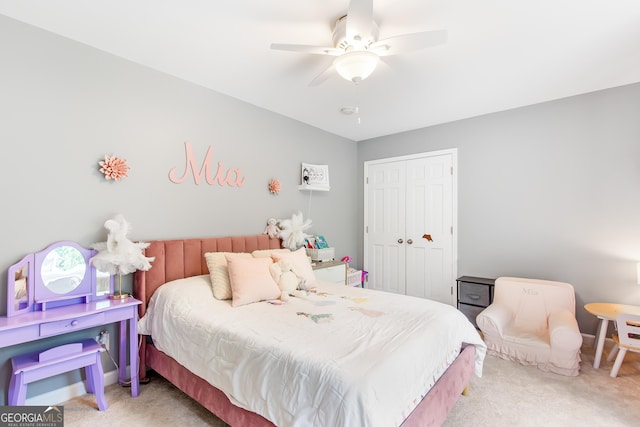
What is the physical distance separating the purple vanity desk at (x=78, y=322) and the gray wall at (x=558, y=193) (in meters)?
3.63

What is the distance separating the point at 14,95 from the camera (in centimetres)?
193

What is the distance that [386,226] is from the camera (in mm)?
4512

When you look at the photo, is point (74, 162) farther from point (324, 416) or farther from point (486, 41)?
point (486, 41)

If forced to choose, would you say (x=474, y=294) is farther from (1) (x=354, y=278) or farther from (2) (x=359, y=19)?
(2) (x=359, y=19)

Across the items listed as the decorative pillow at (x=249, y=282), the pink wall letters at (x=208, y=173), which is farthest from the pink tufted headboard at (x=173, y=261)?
the pink wall letters at (x=208, y=173)

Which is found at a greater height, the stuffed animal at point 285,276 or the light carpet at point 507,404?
the stuffed animal at point 285,276

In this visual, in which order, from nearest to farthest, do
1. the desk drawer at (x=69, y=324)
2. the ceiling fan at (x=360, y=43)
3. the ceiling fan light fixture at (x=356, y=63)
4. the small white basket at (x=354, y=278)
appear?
the ceiling fan at (x=360, y=43)
the desk drawer at (x=69, y=324)
the ceiling fan light fixture at (x=356, y=63)
the small white basket at (x=354, y=278)

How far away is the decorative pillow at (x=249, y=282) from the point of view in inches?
86.4

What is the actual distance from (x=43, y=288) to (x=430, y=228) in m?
3.99

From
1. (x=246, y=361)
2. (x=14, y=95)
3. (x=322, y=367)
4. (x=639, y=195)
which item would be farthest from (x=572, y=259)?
(x=14, y=95)

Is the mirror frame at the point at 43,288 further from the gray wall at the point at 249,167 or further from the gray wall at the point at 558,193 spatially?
the gray wall at the point at 558,193

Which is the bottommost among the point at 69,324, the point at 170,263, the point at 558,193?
the point at 69,324

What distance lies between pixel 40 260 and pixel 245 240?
1.56 metres

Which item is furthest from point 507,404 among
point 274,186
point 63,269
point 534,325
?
point 63,269
